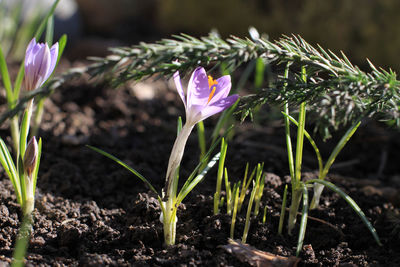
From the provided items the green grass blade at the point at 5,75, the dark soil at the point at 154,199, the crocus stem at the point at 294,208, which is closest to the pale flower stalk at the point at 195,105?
the dark soil at the point at 154,199

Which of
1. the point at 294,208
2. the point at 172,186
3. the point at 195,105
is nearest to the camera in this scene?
the point at 195,105

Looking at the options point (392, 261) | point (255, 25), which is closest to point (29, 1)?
point (255, 25)

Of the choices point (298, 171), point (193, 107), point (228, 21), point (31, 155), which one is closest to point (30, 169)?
point (31, 155)

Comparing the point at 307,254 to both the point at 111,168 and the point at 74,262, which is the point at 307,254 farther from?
the point at 111,168

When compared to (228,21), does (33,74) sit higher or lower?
lower

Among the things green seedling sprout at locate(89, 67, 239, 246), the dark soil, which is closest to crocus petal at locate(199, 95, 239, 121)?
green seedling sprout at locate(89, 67, 239, 246)

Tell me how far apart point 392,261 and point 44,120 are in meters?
1.78

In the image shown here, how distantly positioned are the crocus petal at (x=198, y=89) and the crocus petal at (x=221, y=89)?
0.04 metres

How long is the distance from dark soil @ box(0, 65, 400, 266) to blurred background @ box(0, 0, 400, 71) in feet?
3.42

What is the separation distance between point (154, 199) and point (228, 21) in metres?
2.65

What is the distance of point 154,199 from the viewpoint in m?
1.53

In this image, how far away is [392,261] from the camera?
136 centimetres

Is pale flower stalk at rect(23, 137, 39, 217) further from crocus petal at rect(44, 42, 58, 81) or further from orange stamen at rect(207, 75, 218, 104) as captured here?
orange stamen at rect(207, 75, 218, 104)

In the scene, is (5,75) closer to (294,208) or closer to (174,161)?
(174,161)
